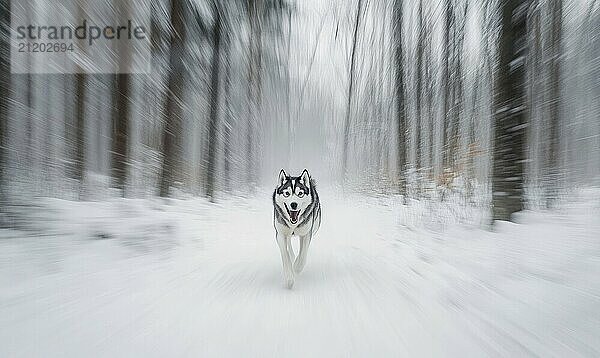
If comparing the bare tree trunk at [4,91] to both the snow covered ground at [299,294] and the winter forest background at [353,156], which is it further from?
the snow covered ground at [299,294]

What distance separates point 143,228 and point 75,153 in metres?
6.52

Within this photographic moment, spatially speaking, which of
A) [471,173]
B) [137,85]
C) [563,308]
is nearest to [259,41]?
[137,85]

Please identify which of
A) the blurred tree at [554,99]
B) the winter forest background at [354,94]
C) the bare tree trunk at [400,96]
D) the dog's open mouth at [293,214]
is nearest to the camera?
the dog's open mouth at [293,214]

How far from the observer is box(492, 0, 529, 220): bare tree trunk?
15.9ft

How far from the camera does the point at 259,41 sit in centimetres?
1189

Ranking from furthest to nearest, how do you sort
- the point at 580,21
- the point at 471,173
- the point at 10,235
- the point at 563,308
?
the point at 471,173
the point at 580,21
the point at 10,235
the point at 563,308

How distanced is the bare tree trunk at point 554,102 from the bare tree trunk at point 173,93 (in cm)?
906

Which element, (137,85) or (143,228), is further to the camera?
(137,85)

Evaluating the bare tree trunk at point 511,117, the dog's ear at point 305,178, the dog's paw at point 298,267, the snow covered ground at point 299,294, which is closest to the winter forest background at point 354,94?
the bare tree trunk at point 511,117

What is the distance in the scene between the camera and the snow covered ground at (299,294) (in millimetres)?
2391

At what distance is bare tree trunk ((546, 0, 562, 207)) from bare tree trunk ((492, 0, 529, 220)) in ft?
11.2

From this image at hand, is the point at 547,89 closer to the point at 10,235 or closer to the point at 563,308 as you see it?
the point at 563,308

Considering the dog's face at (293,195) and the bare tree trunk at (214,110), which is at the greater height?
the bare tree trunk at (214,110)

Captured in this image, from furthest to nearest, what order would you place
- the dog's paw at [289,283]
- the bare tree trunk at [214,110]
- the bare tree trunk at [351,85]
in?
the bare tree trunk at [214,110]
the bare tree trunk at [351,85]
the dog's paw at [289,283]
